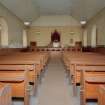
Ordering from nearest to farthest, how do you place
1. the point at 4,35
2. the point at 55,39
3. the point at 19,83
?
1. the point at 19,83
2. the point at 4,35
3. the point at 55,39

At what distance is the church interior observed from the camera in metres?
3.58

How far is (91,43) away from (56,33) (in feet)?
15.8

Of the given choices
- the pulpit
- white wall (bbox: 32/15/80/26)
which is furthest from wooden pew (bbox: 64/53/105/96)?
white wall (bbox: 32/15/80/26)

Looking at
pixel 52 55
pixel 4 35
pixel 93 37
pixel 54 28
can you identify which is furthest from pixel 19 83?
pixel 54 28

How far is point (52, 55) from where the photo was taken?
56.3ft

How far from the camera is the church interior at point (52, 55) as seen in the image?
11.7 ft

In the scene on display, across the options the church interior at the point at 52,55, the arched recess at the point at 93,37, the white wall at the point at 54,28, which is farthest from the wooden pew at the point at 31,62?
the white wall at the point at 54,28

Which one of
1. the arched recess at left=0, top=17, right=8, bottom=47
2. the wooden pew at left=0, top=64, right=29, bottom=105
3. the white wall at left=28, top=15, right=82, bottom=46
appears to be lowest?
the wooden pew at left=0, top=64, right=29, bottom=105

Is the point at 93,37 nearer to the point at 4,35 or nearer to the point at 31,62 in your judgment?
the point at 4,35

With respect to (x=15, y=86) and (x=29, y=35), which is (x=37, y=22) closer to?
(x=29, y=35)

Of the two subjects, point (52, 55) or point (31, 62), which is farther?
point (52, 55)

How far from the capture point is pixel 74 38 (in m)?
19.1

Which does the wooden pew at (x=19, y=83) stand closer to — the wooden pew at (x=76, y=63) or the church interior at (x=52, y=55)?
the church interior at (x=52, y=55)

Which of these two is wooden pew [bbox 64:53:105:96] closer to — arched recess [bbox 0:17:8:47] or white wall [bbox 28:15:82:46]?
arched recess [bbox 0:17:8:47]
